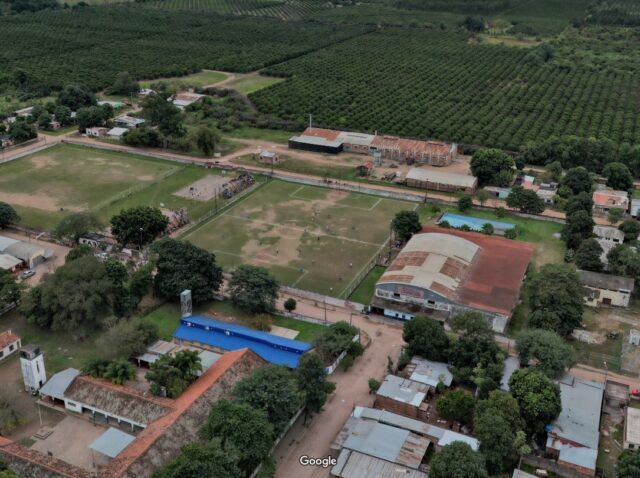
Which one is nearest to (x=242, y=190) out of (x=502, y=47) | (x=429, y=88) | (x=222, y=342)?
(x=222, y=342)

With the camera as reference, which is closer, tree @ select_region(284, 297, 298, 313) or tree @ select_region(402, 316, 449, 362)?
tree @ select_region(402, 316, 449, 362)

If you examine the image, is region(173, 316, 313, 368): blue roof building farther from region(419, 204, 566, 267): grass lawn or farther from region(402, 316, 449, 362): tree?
region(419, 204, 566, 267): grass lawn

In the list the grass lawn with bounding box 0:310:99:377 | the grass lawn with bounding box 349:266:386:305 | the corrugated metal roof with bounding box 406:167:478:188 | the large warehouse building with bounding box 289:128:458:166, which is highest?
the large warehouse building with bounding box 289:128:458:166

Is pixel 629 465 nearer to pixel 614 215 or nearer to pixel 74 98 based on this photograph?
pixel 614 215

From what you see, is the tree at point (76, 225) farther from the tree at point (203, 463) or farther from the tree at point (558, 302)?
the tree at point (558, 302)

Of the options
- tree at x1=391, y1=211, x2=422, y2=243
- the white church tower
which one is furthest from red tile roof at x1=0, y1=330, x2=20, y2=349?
tree at x1=391, y1=211, x2=422, y2=243
